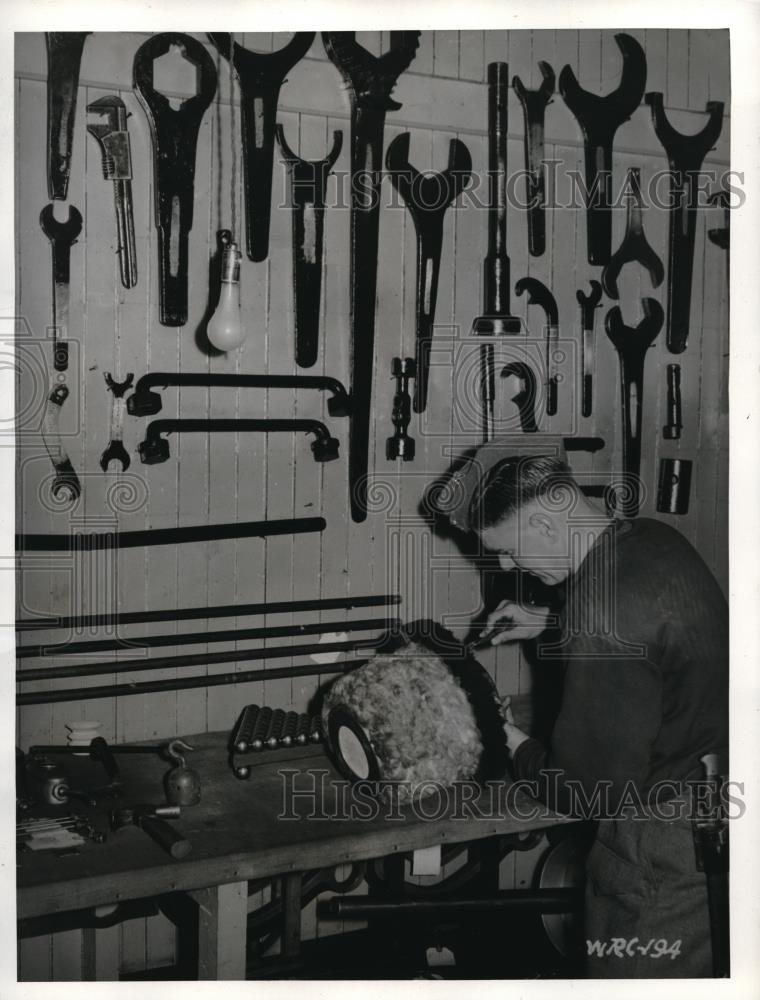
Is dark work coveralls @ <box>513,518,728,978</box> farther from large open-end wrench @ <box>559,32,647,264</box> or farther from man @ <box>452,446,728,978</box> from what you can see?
large open-end wrench @ <box>559,32,647,264</box>

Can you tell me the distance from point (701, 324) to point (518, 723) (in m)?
1.43

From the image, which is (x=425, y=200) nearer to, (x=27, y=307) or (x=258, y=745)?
(x=27, y=307)

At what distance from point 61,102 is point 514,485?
4.90 ft

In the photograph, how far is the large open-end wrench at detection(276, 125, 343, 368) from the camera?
2.51 metres

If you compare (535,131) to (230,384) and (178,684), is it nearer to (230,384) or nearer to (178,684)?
(230,384)

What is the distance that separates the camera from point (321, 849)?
1.96m

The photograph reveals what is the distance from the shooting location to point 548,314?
9.28 ft

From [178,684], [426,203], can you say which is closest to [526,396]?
[426,203]

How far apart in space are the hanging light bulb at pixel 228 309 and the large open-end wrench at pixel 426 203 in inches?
24.1

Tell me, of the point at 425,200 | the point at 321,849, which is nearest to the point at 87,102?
the point at 425,200

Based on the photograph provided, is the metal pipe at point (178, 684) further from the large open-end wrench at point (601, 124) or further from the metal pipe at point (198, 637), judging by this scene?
the large open-end wrench at point (601, 124)

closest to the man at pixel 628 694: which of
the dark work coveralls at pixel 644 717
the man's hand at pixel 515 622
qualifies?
the dark work coveralls at pixel 644 717

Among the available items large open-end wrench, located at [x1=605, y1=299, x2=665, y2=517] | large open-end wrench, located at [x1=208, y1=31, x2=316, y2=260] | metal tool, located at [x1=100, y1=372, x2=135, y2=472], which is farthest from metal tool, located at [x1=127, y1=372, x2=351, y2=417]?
large open-end wrench, located at [x1=605, y1=299, x2=665, y2=517]

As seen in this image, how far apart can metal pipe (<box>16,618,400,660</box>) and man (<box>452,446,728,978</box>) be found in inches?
31.9
